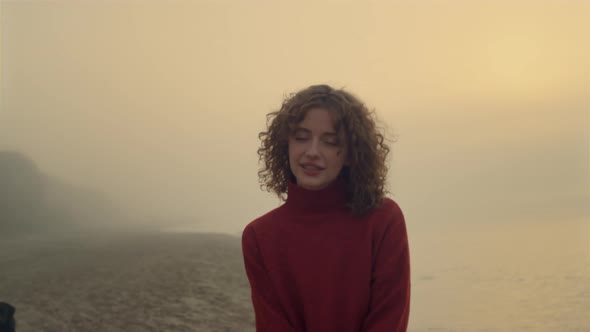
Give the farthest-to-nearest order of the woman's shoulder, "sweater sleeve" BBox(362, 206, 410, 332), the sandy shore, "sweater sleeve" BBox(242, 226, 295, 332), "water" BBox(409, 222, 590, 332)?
"water" BBox(409, 222, 590, 332) < the sandy shore < the woman's shoulder < "sweater sleeve" BBox(242, 226, 295, 332) < "sweater sleeve" BBox(362, 206, 410, 332)

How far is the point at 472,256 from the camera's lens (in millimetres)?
22391

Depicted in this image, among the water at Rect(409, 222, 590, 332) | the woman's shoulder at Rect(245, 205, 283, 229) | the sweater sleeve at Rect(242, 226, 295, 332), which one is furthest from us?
the water at Rect(409, 222, 590, 332)

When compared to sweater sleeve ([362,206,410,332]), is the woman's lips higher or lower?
higher

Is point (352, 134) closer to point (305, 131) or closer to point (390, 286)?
point (305, 131)

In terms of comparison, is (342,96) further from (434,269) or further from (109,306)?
(434,269)

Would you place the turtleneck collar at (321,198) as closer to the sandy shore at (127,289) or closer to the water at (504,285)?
the sandy shore at (127,289)

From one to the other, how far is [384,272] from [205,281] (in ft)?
26.8

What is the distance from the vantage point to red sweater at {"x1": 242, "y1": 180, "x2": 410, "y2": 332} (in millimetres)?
2641

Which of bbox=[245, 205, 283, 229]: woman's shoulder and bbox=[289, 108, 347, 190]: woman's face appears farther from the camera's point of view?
bbox=[245, 205, 283, 229]: woman's shoulder

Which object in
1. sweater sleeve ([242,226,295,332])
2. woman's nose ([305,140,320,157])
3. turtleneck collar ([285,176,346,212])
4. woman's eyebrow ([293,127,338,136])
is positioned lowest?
sweater sleeve ([242,226,295,332])

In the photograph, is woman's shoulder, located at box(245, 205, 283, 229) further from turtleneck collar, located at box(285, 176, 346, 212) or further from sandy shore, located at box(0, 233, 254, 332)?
sandy shore, located at box(0, 233, 254, 332)

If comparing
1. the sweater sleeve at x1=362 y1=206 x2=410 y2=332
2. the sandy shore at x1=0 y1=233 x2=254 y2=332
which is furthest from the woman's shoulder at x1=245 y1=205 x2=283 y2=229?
the sandy shore at x1=0 y1=233 x2=254 y2=332

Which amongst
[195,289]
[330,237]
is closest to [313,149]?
[330,237]

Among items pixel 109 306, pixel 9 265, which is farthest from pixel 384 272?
pixel 9 265
